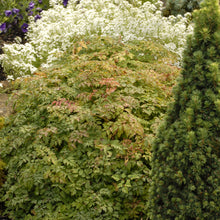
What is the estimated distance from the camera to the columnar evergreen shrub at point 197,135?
205cm

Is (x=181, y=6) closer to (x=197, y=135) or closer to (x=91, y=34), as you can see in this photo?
(x=91, y=34)

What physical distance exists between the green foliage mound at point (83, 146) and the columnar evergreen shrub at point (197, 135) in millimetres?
884

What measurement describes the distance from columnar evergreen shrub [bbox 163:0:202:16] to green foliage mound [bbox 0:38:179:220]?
711 centimetres

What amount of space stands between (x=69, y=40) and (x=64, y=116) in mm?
3165

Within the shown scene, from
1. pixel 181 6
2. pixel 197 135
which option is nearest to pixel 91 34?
pixel 197 135

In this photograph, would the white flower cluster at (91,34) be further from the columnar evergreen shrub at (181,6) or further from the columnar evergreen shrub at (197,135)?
the columnar evergreen shrub at (181,6)

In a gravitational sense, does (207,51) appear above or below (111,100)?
above

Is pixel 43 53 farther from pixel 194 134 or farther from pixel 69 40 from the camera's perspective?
pixel 194 134

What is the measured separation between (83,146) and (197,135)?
5.27ft

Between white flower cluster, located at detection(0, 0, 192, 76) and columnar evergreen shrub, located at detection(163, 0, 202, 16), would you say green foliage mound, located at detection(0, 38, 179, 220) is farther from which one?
columnar evergreen shrub, located at detection(163, 0, 202, 16)

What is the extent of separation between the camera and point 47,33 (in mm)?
6629

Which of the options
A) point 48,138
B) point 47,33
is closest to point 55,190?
point 48,138

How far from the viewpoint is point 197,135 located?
6.88 ft

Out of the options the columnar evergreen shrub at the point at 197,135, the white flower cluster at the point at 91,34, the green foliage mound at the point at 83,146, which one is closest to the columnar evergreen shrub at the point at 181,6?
the white flower cluster at the point at 91,34
